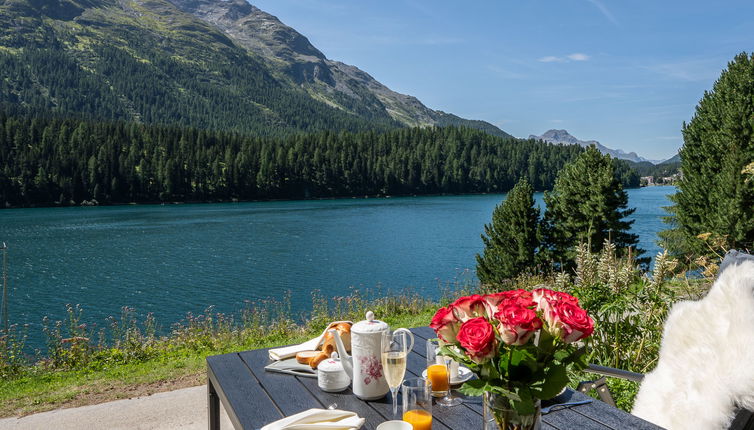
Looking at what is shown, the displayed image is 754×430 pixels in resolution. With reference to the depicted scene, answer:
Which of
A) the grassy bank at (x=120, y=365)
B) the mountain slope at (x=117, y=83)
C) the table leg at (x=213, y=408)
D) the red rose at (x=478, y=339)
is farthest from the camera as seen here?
the mountain slope at (x=117, y=83)

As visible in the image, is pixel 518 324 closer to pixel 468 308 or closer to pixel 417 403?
pixel 468 308

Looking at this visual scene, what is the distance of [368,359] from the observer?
207cm

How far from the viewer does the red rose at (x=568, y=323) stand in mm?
1359

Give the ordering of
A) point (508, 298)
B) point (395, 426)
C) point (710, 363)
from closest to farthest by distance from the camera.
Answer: point (508, 298) < point (395, 426) < point (710, 363)

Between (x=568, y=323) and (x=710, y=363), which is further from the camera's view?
(x=710, y=363)

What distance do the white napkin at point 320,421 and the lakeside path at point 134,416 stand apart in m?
2.34

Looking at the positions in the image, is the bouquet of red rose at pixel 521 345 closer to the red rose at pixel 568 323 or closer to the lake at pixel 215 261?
the red rose at pixel 568 323

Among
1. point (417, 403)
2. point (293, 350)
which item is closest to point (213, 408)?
point (293, 350)

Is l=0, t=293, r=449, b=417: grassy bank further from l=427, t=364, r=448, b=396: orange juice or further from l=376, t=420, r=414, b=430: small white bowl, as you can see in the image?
l=376, t=420, r=414, b=430: small white bowl

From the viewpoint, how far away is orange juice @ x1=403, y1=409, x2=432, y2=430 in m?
1.72

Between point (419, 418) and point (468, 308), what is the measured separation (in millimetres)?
495

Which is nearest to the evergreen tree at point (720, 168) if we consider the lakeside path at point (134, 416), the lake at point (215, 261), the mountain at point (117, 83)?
the lake at point (215, 261)

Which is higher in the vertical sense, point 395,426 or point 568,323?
point 568,323

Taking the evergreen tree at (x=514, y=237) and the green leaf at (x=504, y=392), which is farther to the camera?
the evergreen tree at (x=514, y=237)
